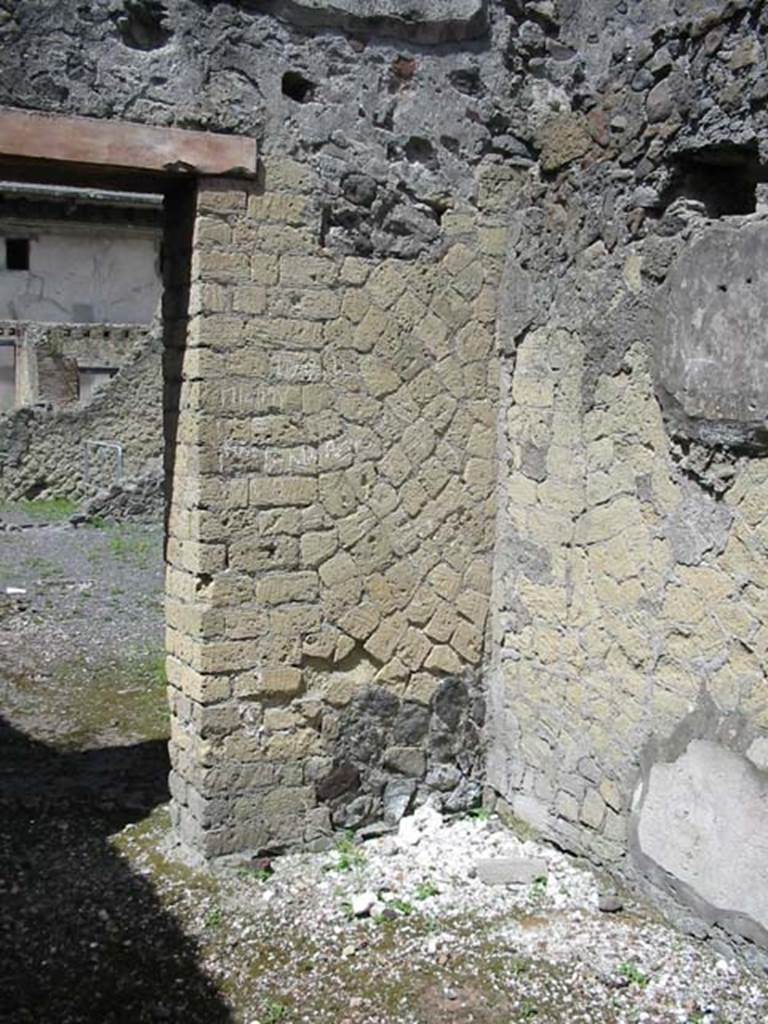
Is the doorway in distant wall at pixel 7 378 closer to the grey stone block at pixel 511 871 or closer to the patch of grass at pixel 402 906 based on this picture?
the grey stone block at pixel 511 871

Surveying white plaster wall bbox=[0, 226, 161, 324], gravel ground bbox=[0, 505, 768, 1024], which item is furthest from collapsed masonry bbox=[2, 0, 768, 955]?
white plaster wall bbox=[0, 226, 161, 324]

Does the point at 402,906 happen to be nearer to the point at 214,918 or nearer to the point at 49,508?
the point at 214,918

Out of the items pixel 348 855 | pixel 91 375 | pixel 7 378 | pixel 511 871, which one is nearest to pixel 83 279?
pixel 7 378

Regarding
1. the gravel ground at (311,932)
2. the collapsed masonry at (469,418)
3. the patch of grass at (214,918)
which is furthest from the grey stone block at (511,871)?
the patch of grass at (214,918)

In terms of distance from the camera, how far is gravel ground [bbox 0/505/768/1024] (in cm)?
364

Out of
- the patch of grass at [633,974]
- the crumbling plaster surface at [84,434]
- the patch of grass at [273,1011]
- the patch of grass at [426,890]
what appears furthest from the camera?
the crumbling plaster surface at [84,434]

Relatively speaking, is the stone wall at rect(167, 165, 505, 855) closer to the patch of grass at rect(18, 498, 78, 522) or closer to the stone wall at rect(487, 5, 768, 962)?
the stone wall at rect(487, 5, 768, 962)

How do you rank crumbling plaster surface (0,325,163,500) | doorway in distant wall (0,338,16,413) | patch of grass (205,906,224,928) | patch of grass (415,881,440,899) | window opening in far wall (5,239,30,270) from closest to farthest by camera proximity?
patch of grass (205,906,224,928) < patch of grass (415,881,440,899) < crumbling plaster surface (0,325,163,500) < doorway in distant wall (0,338,16,413) < window opening in far wall (5,239,30,270)

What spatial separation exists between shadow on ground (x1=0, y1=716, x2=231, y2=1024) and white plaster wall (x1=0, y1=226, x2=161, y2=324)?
18.8 meters

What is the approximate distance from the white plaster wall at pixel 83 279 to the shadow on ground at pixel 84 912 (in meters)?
18.8

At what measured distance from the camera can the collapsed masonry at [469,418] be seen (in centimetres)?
389

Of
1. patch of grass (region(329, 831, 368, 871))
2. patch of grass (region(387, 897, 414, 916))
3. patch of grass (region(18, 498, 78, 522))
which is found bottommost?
patch of grass (region(18, 498, 78, 522))

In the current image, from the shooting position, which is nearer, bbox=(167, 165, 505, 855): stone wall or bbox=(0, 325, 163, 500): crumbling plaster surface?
bbox=(167, 165, 505, 855): stone wall

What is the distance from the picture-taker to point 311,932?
409 centimetres
